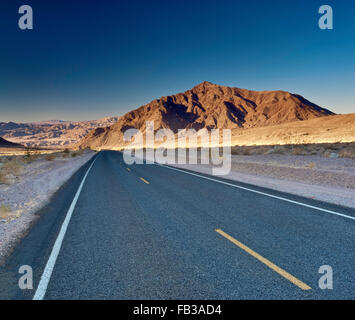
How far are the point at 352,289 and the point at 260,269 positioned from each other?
44.6 inches

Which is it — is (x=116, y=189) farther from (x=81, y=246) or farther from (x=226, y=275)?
Result: (x=226, y=275)

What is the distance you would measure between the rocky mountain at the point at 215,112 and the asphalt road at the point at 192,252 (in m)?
135

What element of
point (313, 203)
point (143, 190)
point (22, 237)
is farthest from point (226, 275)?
point (143, 190)

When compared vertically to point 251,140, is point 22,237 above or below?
below

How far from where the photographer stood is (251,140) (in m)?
53.5

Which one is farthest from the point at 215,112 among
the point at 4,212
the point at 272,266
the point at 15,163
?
the point at 272,266

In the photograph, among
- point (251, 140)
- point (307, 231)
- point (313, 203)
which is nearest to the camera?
point (307, 231)

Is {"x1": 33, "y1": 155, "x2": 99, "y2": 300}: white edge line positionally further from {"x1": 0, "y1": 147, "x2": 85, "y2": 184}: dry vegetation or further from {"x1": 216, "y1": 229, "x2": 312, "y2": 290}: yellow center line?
{"x1": 0, "y1": 147, "x2": 85, "y2": 184}: dry vegetation

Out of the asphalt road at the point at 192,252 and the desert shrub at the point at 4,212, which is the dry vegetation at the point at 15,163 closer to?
the desert shrub at the point at 4,212

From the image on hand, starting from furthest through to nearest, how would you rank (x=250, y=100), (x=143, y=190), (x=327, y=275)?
(x=250, y=100)
(x=143, y=190)
(x=327, y=275)

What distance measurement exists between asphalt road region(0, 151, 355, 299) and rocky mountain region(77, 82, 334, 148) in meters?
135

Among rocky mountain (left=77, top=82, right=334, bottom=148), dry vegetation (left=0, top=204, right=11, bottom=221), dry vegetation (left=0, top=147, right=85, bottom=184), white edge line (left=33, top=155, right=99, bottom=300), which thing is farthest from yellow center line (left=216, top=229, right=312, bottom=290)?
rocky mountain (left=77, top=82, right=334, bottom=148)

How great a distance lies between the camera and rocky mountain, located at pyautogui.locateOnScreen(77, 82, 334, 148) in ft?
473

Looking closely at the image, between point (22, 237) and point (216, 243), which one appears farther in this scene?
point (22, 237)
